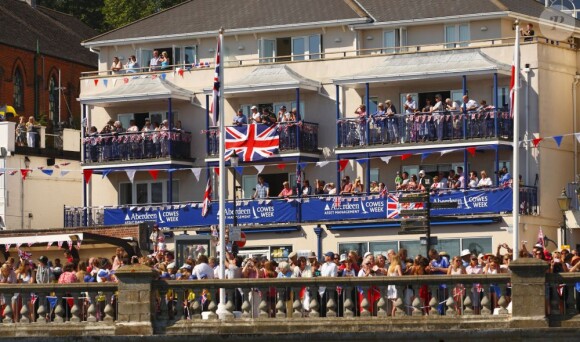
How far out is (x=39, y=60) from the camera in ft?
336

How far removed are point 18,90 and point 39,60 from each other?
235 centimetres

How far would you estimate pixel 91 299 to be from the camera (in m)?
41.5

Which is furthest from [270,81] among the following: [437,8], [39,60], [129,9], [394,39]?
[129,9]

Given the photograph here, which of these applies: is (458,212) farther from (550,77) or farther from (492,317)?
(492,317)

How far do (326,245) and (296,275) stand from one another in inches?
940

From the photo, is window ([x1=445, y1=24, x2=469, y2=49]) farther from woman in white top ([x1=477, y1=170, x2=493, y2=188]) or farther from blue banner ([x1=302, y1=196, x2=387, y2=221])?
blue banner ([x1=302, y1=196, x2=387, y2=221])

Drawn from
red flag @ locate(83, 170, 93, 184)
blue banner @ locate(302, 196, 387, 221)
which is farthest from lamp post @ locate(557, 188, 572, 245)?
red flag @ locate(83, 170, 93, 184)

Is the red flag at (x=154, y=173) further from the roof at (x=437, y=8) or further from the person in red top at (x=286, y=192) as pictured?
the roof at (x=437, y=8)

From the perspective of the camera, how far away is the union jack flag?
2645 inches

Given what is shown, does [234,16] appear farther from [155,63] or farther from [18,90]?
[18,90]

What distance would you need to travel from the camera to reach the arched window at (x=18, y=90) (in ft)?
328

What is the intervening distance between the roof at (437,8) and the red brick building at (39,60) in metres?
31.6

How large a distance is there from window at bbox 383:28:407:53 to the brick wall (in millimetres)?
33259

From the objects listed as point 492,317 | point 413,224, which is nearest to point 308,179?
point 413,224
